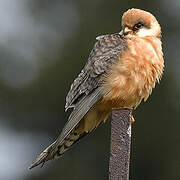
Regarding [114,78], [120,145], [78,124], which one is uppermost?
[114,78]

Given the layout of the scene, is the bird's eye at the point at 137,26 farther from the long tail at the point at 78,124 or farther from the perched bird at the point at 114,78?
the long tail at the point at 78,124

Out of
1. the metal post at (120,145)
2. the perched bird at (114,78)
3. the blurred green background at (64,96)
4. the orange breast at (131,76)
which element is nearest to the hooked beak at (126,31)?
the perched bird at (114,78)

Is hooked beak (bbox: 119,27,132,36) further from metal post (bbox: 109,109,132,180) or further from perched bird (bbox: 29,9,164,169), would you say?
metal post (bbox: 109,109,132,180)

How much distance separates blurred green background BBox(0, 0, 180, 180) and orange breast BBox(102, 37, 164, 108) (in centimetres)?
945

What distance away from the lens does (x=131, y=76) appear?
939 centimetres

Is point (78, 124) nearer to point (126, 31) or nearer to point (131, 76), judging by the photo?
point (131, 76)

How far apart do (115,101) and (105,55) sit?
1.36ft

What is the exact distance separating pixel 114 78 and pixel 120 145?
158cm

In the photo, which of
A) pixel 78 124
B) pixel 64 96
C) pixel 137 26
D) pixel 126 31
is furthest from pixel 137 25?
pixel 64 96

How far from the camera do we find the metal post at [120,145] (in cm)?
782

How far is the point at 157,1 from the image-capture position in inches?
841

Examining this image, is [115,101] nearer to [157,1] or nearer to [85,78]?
[85,78]

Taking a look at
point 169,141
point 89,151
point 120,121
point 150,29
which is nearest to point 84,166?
point 89,151

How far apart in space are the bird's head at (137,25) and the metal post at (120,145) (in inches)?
68.4
